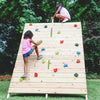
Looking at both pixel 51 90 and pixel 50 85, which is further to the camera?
pixel 50 85

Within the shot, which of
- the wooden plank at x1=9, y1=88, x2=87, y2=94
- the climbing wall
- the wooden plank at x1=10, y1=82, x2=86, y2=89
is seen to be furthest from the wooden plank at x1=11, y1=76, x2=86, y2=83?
the wooden plank at x1=9, y1=88, x2=87, y2=94

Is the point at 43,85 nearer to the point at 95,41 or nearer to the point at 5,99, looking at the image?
the point at 5,99

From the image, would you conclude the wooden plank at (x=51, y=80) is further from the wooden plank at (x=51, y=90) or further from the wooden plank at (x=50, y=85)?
the wooden plank at (x=51, y=90)

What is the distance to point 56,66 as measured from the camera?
5453 millimetres

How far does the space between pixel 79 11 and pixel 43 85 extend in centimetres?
826

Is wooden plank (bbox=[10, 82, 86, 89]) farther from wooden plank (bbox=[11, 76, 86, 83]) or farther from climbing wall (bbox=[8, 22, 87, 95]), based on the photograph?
wooden plank (bbox=[11, 76, 86, 83])

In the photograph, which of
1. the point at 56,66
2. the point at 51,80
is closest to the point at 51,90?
the point at 51,80

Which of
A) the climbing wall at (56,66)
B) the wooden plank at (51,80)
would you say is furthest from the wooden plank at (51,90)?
the wooden plank at (51,80)

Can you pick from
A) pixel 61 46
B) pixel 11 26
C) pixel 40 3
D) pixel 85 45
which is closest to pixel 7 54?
pixel 11 26

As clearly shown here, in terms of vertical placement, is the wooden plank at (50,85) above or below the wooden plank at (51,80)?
below

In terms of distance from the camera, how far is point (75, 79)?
16.6ft

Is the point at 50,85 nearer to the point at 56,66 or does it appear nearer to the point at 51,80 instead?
the point at 51,80

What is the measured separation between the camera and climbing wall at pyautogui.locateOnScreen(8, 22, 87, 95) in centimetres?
496

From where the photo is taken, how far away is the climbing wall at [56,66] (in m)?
4.96
